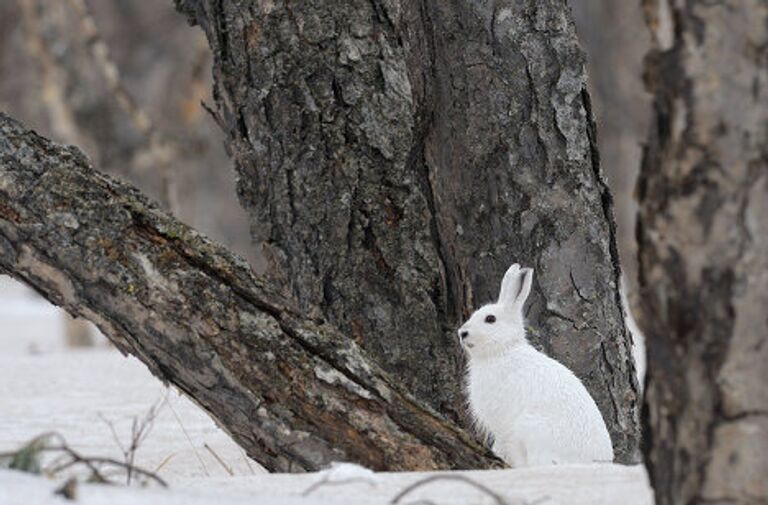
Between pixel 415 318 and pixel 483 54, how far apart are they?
83 centimetres

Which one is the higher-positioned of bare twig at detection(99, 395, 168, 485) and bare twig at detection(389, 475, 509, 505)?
bare twig at detection(99, 395, 168, 485)

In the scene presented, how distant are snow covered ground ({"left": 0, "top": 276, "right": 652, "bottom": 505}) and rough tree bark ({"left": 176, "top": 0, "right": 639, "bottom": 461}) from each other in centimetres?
69

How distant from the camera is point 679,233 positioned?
274 cm

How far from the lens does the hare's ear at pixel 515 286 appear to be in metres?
4.58

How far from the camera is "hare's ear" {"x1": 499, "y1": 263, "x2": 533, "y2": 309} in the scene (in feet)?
15.0

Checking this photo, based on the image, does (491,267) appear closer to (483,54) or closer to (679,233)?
(483,54)

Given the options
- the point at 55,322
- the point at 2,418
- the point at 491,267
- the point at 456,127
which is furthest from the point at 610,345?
the point at 55,322

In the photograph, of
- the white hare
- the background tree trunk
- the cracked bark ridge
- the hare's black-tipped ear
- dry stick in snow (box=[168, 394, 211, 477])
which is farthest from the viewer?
the background tree trunk

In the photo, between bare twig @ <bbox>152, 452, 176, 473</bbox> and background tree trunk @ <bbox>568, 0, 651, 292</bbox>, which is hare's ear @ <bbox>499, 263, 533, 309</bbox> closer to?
bare twig @ <bbox>152, 452, 176, 473</bbox>

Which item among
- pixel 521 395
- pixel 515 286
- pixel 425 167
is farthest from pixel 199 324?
pixel 425 167

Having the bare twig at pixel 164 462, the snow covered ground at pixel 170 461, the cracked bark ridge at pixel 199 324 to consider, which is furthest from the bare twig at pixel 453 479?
the bare twig at pixel 164 462

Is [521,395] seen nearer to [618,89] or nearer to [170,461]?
[170,461]

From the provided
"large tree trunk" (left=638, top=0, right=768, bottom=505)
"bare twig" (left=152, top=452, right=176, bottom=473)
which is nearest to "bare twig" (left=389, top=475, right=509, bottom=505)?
"large tree trunk" (left=638, top=0, right=768, bottom=505)

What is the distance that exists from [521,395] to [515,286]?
1.20 ft
